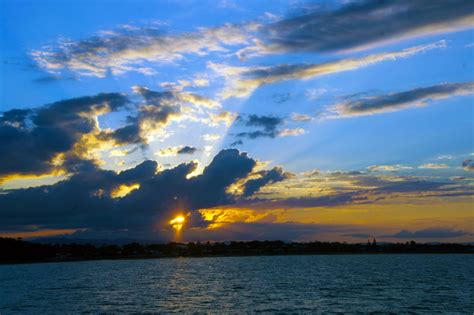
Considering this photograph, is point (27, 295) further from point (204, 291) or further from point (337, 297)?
point (337, 297)

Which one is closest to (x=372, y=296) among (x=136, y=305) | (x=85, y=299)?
(x=136, y=305)

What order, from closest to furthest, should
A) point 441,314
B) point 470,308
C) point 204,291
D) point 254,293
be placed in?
1. point 441,314
2. point 470,308
3. point 254,293
4. point 204,291

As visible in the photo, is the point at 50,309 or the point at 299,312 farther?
the point at 50,309

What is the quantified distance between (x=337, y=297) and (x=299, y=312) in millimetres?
19613

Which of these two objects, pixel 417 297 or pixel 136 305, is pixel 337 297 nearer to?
pixel 417 297

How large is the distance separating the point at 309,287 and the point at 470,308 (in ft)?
131

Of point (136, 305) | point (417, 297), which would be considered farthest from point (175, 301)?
point (417, 297)

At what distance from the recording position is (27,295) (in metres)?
105

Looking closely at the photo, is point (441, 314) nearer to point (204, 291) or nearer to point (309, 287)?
point (309, 287)

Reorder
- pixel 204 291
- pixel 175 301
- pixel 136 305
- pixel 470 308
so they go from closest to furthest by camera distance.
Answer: pixel 470 308, pixel 136 305, pixel 175 301, pixel 204 291

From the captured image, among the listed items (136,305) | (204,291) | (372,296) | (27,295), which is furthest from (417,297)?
(27,295)

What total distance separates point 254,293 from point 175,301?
1747 centimetres

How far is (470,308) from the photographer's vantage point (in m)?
74.4

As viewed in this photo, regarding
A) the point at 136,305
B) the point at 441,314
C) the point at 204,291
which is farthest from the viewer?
the point at 204,291
